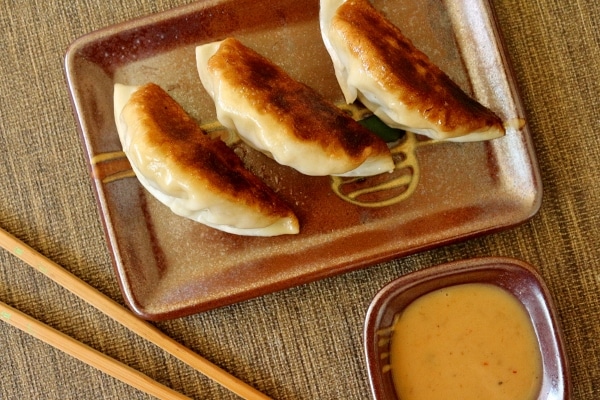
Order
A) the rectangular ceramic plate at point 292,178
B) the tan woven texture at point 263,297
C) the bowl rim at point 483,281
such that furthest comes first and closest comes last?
the tan woven texture at point 263,297 → the rectangular ceramic plate at point 292,178 → the bowl rim at point 483,281

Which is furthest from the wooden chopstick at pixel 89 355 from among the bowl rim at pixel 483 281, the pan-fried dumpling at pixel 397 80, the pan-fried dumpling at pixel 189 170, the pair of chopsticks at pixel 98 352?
the pan-fried dumpling at pixel 397 80

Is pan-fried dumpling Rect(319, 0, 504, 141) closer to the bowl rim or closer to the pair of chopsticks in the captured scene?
the bowl rim

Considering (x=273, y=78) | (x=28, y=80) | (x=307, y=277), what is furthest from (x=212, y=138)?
(x=28, y=80)

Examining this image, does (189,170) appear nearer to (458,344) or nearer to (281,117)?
(281,117)

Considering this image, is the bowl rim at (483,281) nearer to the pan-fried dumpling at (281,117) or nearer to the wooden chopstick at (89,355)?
the pan-fried dumpling at (281,117)

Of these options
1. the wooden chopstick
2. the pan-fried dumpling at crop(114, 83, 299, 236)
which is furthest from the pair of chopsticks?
the pan-fried dumpling at crop(114, 83, 299, 236)

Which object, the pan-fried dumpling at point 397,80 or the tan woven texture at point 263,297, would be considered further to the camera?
the tan woven texture at point 263,297
